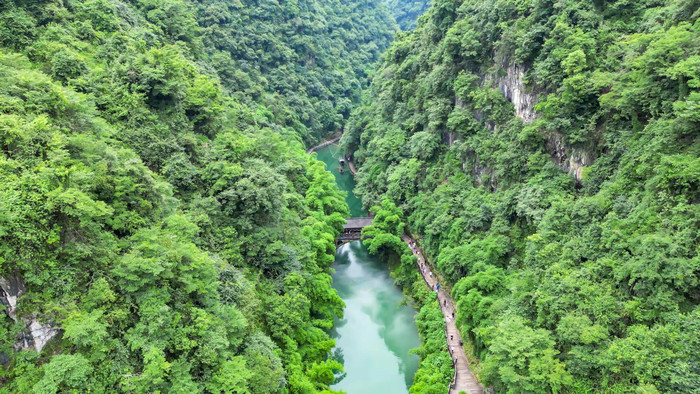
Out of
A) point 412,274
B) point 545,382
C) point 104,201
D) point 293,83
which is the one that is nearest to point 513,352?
point 545,382

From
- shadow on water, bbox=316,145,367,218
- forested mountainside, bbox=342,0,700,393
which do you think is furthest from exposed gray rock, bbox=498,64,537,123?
shadow on water, bbox=316,145,367,218

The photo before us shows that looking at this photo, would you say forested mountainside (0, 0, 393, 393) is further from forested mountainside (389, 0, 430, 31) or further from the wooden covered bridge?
forested mountainside (389, 0, 430, 31)

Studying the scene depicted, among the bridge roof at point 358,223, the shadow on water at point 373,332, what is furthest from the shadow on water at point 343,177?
the shadow on water at point 373,332

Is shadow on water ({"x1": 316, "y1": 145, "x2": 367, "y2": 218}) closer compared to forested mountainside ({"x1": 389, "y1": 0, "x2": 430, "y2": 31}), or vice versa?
shadow on water ({"x1": 316, "y1": 145, "x2": 367, "y2": 218})

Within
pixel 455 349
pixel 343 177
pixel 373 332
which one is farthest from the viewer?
pixel 343 177

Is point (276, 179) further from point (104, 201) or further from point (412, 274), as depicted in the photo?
point (412, 274)

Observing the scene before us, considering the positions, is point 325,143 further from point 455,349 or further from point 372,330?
point 455,349

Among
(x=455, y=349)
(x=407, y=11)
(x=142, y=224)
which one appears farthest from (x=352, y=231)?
(x=407, y=11)
